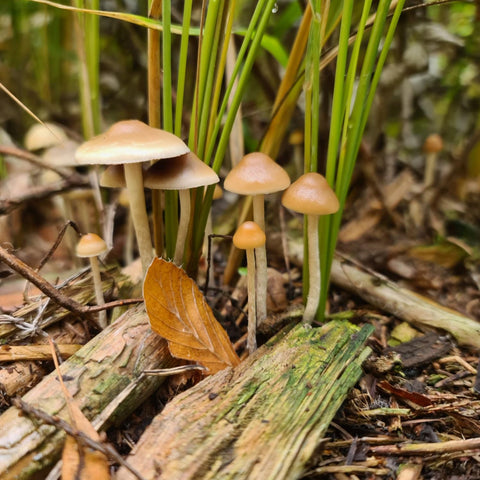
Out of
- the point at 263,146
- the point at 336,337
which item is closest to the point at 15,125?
the point at 263,146

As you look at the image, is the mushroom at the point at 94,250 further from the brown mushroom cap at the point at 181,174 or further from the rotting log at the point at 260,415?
the rotting log at the point at 260,415

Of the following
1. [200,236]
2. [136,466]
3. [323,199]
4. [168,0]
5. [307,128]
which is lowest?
[136,466]

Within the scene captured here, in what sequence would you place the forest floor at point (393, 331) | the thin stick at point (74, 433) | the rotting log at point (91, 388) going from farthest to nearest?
the forest floor at point (393, 331), the rotting log at point (91, 388), the thin stick at point (74, 433)

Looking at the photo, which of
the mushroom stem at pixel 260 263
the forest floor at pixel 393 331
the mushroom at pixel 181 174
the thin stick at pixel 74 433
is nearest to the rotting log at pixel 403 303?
the forest floor at pixel 393 331

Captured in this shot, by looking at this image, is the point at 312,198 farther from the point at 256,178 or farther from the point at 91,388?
the point at 91,388

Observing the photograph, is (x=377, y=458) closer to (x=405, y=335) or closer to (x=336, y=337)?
(x=336, y=337)

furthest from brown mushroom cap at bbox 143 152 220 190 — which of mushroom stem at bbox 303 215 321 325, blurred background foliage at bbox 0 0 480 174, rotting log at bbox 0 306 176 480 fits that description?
blurred background foliage at bbox 0 0 480 174

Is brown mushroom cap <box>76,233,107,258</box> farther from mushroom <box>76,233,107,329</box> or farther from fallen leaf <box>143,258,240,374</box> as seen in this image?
fallen leaf <box>143,258,240,374</box>
